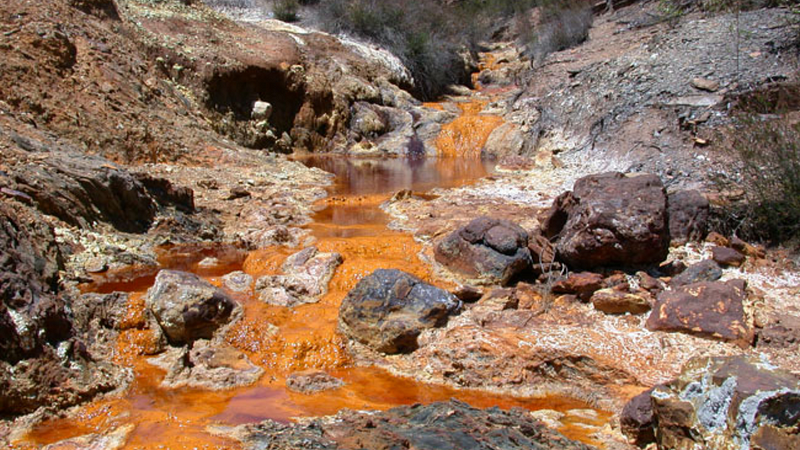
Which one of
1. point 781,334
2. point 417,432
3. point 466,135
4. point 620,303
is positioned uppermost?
point 466,135

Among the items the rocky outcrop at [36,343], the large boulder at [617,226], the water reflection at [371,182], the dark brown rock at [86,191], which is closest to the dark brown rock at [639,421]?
the large boulder at [617,226]

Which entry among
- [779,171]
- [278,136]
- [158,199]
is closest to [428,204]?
[158,199]

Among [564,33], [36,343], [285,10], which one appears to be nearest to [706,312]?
[36,343]

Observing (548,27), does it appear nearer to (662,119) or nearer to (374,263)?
(662,119)

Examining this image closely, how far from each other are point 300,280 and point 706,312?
329cm

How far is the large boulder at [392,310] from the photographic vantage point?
182 inches

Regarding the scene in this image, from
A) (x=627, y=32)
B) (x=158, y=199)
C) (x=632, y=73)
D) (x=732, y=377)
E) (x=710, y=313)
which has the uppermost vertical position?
(x=627, y=32)

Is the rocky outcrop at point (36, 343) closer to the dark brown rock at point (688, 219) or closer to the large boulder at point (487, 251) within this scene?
the large boulder at point (487, 251)

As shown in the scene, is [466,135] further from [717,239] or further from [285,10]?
[717,239]

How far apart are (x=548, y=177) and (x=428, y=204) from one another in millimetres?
2618

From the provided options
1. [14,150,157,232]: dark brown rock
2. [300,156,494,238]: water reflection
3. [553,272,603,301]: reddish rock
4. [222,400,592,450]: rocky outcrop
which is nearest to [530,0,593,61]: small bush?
[300,156,494,238]: water reflection

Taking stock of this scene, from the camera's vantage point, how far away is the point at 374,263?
19.4 feet

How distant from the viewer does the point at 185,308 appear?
447 cm

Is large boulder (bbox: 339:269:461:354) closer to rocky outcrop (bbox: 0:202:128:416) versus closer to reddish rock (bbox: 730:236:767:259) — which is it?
Result: rocky outcrop (bbox: 0:202:128:416)
